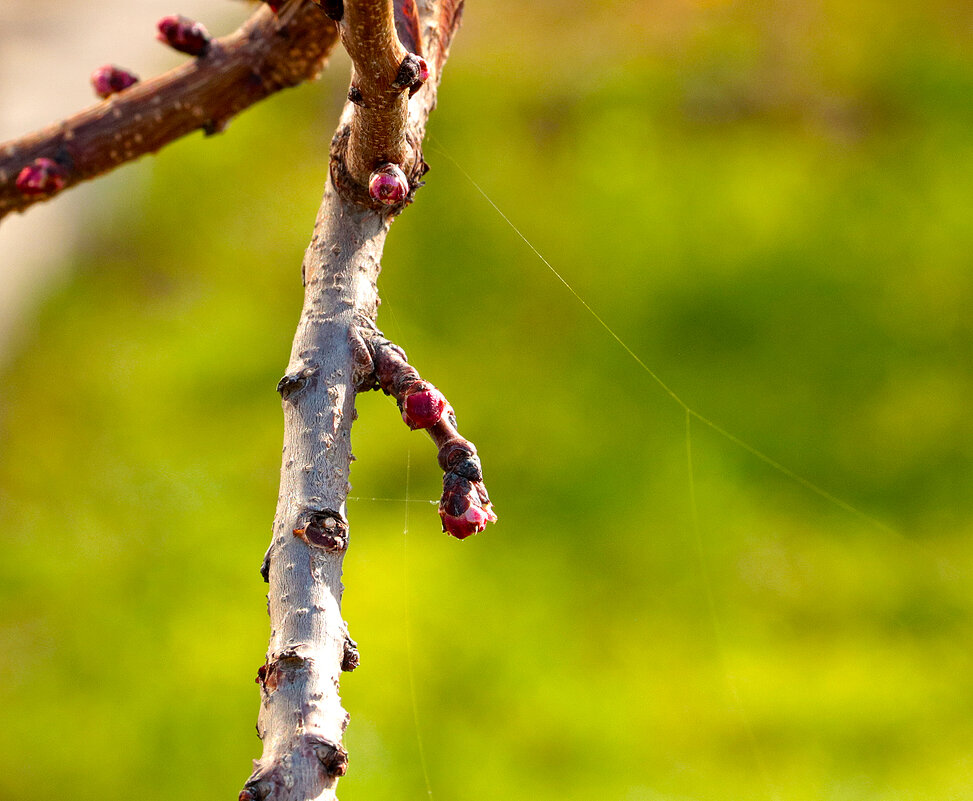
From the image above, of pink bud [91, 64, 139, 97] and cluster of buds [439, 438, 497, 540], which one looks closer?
cluster of buds [439, 438, 497, 540]

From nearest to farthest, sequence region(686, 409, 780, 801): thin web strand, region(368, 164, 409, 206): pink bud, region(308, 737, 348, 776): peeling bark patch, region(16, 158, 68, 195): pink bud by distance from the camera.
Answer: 1. region(308, 737, 348, 776): peeling bark patch
2. region(368, 164, 409, 206): pink bud
3. region(16, 158, 68, 195): pink bud
4. region(686, 409, 780, 801): thin web strand

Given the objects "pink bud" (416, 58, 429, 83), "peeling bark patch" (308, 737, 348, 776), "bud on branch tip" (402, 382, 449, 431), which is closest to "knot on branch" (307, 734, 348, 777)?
"peeling bark patch" (308, 737, 348, 776)

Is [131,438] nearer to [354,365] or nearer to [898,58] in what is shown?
[354,365]

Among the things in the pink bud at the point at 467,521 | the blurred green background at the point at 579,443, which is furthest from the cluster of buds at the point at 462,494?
the blurred green background at the point at 579,443

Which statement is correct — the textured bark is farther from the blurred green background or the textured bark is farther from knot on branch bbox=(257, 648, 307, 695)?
the blurred green background

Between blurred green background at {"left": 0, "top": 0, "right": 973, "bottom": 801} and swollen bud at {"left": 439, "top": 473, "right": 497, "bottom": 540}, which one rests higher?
blurred green background at {"left": 0, "top": 0, "right": 973, "bottom": 801}

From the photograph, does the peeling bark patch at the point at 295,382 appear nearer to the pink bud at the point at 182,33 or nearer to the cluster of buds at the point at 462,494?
the cluster of buds at the point at 462,494
